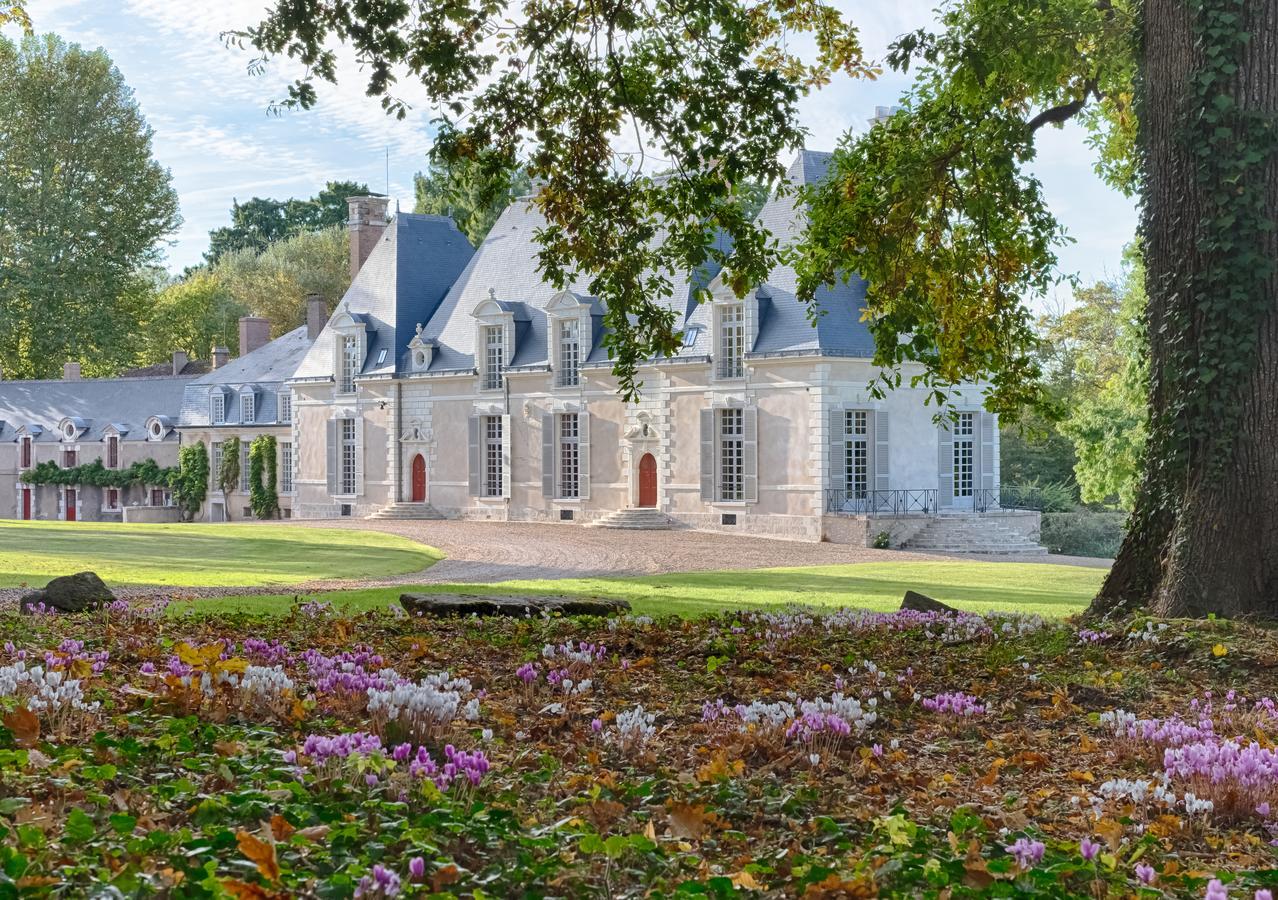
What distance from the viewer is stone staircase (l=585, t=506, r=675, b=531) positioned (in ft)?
111

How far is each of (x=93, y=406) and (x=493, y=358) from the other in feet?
66.9

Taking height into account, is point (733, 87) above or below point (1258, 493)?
above

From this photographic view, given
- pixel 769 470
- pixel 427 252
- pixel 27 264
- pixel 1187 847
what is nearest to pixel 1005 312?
pixel 1187 847

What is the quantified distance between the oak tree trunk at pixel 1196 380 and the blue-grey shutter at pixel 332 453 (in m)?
35.5

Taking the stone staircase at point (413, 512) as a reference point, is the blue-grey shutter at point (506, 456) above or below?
above

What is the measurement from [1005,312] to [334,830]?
10565 millimetres

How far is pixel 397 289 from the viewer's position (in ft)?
137

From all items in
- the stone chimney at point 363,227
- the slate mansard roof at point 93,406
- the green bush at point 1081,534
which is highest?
the stone chimney at point 363,227

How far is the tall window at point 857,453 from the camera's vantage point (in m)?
31.2

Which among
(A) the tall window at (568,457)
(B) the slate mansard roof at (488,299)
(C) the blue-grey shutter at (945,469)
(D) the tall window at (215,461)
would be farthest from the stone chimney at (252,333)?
(C) the blue-grey shutter at (945,469)

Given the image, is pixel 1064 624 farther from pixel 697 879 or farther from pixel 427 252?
pixel 427 252

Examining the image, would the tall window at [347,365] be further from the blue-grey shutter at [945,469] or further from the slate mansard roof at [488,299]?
the blue-grey shutter at [945,469]

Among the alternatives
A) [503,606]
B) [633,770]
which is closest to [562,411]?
[503,606]

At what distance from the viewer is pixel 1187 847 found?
13.5 ft
